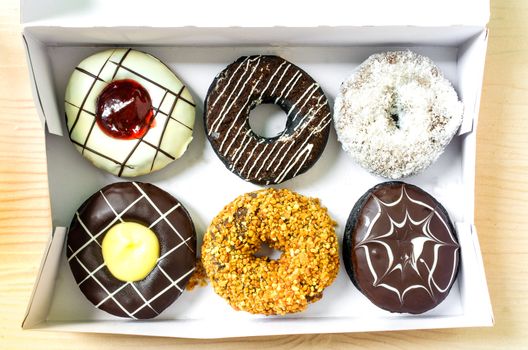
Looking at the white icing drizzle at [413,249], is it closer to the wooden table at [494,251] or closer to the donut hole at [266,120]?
the wooden table at [494,251]

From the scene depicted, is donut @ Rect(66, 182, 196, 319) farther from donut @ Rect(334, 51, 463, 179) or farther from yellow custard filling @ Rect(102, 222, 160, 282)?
donut @ Rect(334, 51, 463, 179)

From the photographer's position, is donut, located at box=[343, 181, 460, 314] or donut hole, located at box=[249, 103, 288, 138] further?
donut hole, located at box=[249, 103, 288, 138]

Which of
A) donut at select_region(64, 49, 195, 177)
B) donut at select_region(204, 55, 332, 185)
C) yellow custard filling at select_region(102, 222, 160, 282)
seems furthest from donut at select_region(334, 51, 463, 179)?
yellow custard filling at select_region(102, 222, 160, 282)

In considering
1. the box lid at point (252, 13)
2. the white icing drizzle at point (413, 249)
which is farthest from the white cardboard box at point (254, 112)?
the white icing drizzle at point (413, 249)

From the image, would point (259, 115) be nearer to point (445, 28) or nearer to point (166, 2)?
point (166, 2)

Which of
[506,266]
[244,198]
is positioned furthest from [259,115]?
[506,266]

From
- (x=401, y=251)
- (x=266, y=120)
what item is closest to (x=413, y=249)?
(x=401, y=251)
